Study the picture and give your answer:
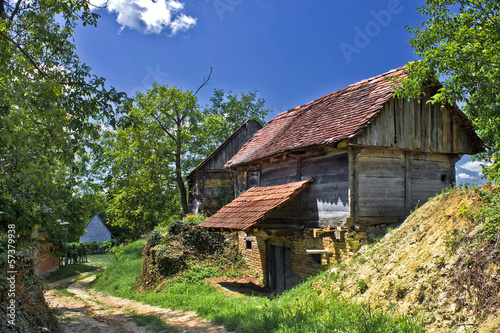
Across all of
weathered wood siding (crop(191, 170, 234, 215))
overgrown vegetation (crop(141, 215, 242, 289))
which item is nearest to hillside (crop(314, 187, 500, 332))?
overgrown vegetation (crop(141, 215, 242, 289))

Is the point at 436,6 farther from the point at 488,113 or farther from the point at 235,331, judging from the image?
the point at 235,331

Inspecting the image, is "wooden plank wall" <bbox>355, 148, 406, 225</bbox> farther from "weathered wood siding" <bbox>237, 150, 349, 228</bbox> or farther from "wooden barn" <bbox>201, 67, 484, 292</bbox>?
"weathered wood siding" <bbox>237, 150, 349, 228</bbox>

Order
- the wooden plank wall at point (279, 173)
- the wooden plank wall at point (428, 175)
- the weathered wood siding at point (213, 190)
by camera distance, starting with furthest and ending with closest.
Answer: the weathered wood siding at point (213, 190), the wooden plank wall at point (279, 173), the wooden plank wall at point (428, 175)

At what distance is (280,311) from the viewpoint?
24.7 ft

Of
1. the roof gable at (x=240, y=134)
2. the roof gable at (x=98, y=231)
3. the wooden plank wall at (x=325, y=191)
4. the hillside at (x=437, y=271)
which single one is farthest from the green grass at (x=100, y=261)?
the hillside at (x=437, y=271)

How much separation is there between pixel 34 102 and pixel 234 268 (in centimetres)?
1015

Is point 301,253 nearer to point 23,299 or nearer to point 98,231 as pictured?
point 23,299

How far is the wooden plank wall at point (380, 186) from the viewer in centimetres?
1036

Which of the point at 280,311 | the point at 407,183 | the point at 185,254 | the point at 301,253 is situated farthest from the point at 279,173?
the point at 280,311

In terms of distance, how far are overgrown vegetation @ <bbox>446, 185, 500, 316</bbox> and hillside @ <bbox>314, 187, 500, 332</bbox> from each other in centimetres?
1

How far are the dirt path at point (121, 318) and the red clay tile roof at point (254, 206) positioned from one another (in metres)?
3.06

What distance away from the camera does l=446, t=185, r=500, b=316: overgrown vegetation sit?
206 inches

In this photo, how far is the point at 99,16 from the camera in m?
9.68

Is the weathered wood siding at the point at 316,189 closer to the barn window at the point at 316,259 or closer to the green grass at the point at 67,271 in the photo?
the barn window at the point at 316,259
